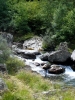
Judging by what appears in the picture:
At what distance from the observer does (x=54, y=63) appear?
110ft

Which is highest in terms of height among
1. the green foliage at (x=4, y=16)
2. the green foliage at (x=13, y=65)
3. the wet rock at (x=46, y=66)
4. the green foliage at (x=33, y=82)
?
the green foliage at (x=4, y=16)

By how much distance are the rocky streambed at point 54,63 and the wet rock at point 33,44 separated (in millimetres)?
1332

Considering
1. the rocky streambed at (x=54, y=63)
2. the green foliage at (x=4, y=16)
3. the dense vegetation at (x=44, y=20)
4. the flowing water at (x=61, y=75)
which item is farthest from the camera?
the green foliage at (x=4, y=16)

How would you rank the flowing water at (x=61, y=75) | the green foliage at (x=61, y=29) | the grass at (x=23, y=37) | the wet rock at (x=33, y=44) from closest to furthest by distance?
the flowing water at (x=61, y=75) < the green foliage at (x=61, y=29) < the wet rock at (x=33, y=44) < the grass at (x=23, y=37)

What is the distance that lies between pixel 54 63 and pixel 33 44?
28.9ft

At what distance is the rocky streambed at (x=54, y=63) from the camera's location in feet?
94.7

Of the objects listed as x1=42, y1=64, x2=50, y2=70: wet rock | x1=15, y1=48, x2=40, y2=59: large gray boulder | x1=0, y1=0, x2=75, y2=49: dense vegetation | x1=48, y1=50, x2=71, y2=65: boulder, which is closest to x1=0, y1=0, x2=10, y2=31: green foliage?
x1=0, y1=0, x2=75, y2=49: dense vegetation

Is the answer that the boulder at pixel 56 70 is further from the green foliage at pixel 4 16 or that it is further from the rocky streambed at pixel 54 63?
the green foliage at pixel 4 16

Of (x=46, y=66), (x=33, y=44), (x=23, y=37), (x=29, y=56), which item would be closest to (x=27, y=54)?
(x=29, y=56)

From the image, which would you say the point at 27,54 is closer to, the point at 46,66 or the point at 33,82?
the point at 46,66

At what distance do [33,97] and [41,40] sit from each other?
98.3 feet

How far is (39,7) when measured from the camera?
53656 millimetres

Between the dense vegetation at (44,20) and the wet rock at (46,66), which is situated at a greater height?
the dense vegetation at (44,20)

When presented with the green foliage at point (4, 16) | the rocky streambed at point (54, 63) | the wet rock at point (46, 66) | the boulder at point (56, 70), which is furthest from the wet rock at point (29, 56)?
the green foliage at point (4, 16)
